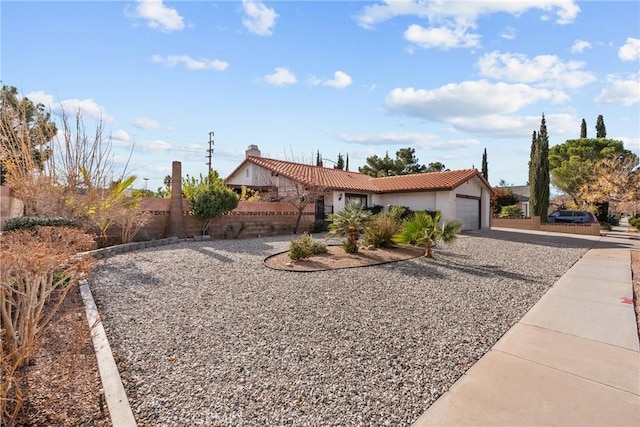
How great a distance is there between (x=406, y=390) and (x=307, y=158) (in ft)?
74.6

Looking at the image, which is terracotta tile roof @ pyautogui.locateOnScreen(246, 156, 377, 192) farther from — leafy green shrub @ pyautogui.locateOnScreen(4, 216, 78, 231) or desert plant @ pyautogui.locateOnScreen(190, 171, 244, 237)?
leafy green shrub @ pyautogui.locateOnScreen(4, 216, 78, 231)

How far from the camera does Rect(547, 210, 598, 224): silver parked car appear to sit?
26.2 metres

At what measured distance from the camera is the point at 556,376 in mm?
3787

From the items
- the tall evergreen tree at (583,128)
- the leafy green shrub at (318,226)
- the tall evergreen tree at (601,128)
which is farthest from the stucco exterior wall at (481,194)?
the tall evergreen tree at (601,128)

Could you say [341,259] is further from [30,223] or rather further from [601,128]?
[601,128]

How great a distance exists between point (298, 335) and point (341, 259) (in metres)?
5.60

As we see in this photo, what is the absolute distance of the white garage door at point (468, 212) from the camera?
2284cm

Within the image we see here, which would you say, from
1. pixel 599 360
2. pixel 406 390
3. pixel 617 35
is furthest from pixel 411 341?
pixel 617 35

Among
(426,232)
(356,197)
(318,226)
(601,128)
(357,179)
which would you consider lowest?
(318,226)

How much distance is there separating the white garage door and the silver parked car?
343 inches

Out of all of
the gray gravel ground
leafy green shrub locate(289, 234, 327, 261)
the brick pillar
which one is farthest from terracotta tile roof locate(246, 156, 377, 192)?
the gray gravel ground

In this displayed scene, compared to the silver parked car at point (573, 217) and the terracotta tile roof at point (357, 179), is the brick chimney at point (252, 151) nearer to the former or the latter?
the terracotta tile roof at point (357, 179)

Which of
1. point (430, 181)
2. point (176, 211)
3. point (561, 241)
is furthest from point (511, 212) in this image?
point (176, 211)

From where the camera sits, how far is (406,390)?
3.47 metres
